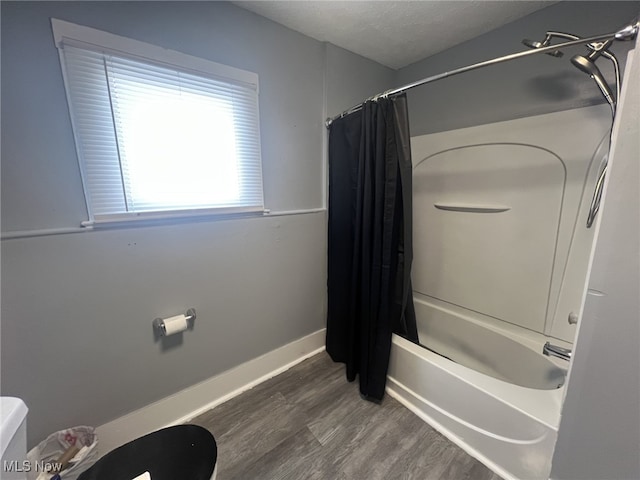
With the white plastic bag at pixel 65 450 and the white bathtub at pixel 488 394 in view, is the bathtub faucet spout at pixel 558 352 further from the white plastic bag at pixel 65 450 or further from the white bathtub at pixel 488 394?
the white plastic bag at pixel 65 450

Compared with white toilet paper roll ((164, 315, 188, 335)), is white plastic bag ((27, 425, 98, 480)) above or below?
below

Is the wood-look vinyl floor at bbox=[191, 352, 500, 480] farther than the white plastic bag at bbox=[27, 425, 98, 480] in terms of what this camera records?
Yes

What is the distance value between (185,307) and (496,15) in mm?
2495

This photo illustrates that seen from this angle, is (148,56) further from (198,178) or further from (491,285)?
(491,285)

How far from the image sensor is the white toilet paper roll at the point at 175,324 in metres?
1.30

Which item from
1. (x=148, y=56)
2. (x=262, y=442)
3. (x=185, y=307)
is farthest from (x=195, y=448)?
(x=148, y=56)

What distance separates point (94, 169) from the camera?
1.10 meters

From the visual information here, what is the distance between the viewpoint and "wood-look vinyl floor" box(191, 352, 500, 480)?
4.03 feet

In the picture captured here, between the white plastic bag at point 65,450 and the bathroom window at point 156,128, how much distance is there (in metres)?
1.00

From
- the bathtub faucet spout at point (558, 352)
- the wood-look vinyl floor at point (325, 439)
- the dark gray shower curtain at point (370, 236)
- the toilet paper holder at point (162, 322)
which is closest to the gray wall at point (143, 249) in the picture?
the toilet paper holder at point (162, 322)

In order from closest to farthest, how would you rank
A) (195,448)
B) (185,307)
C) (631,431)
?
(631,431)
(195,448)
(185,307)

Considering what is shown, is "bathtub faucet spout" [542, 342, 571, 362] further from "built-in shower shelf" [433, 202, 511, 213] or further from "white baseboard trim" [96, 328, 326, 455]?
"white baseboard trim" [96, 328, 326, 455]

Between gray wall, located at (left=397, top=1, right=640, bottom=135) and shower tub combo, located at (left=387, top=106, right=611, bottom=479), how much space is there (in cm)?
9

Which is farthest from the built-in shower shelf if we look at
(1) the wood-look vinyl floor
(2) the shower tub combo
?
(1) the wood-look vinyl floor
